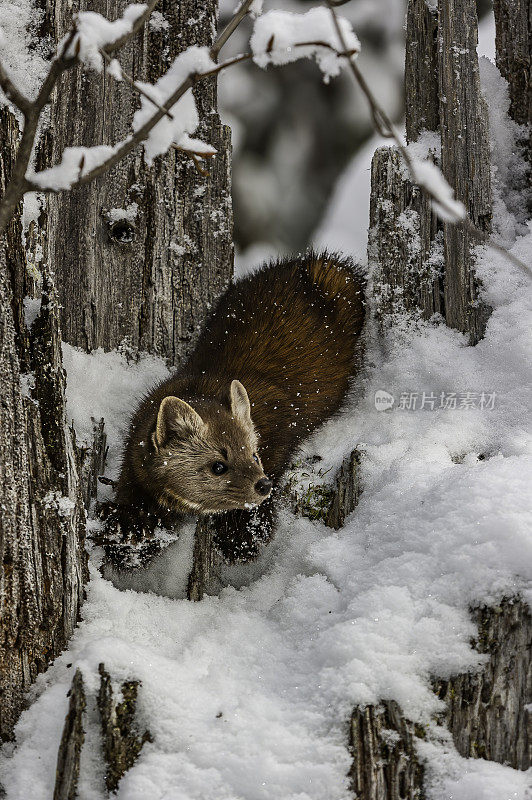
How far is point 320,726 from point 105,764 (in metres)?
0.60

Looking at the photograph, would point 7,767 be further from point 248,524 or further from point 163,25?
point 163,25

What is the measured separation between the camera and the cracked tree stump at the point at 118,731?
217cm

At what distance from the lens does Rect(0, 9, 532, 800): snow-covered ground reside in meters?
2.15

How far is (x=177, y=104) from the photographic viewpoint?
1999mm

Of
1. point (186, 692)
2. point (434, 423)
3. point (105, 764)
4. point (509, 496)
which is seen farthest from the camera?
point (434, 423)

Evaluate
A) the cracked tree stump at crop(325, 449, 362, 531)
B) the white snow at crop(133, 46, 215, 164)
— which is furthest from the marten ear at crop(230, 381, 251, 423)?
the white snow at crop(133, 46, 215, 164)

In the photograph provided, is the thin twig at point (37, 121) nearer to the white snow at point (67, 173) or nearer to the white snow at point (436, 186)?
the white snow at point (67, 173)

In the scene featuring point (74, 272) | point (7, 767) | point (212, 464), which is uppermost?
point (74, 272)

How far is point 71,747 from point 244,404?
1.83 m

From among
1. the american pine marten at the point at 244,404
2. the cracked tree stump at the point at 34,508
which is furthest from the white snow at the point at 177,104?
the american pine marten at the point at 244,404

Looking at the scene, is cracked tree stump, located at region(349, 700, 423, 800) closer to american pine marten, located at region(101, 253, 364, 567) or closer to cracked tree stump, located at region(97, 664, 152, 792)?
cracked tree stump, located at region(97, 664, 152, 792)

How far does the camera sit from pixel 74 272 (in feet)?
12.9

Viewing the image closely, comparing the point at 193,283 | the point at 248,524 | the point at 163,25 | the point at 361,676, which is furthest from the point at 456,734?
the point at 163,25

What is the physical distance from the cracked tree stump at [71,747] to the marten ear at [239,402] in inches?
63.1
